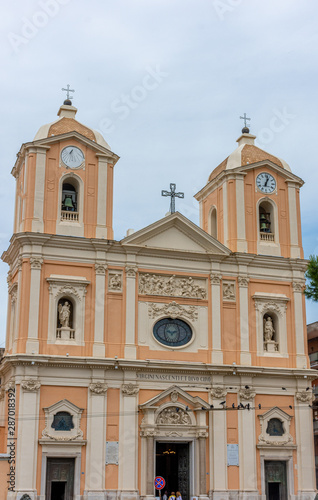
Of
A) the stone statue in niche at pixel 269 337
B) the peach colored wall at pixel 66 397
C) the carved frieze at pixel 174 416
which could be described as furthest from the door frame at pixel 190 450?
the stone statue in niche at pixel 269 337

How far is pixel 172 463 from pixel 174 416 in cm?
267

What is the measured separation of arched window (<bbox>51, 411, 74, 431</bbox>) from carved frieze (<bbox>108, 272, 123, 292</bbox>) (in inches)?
232

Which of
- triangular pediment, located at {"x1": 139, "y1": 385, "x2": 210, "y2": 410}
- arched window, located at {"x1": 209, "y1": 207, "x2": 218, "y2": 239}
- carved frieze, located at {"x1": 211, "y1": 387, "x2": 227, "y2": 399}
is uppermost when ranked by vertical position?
arched window, located at {"x1": 209, "y1": 207, "x2": 218, "y2": 239}

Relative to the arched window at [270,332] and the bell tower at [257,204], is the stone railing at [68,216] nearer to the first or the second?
the bell tower at [257,204]

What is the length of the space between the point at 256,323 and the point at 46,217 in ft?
36.5

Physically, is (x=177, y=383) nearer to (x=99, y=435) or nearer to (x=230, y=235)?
(x=99, y=435)

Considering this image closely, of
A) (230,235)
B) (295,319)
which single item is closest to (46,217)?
(230,235)

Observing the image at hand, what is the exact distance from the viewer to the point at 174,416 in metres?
33.2

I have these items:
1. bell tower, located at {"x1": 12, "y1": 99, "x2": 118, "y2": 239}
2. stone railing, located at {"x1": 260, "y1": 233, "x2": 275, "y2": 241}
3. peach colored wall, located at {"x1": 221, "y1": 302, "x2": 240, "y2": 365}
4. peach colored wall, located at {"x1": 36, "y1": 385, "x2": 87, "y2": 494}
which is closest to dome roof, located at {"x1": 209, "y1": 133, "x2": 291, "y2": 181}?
stone railing, located at {"x1": 260, "y1": 233, "x2": 275, "y2": 241}

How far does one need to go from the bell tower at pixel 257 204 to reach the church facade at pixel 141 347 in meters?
0.11

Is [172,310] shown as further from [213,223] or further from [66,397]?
[213,223]

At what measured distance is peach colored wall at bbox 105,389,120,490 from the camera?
3150 cm

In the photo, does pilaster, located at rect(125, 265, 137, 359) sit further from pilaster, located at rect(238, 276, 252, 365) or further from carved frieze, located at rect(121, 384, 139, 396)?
pilaster, located at rect(238, 276, 252, 365)

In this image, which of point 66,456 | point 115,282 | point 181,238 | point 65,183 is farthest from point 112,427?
point 65,183
